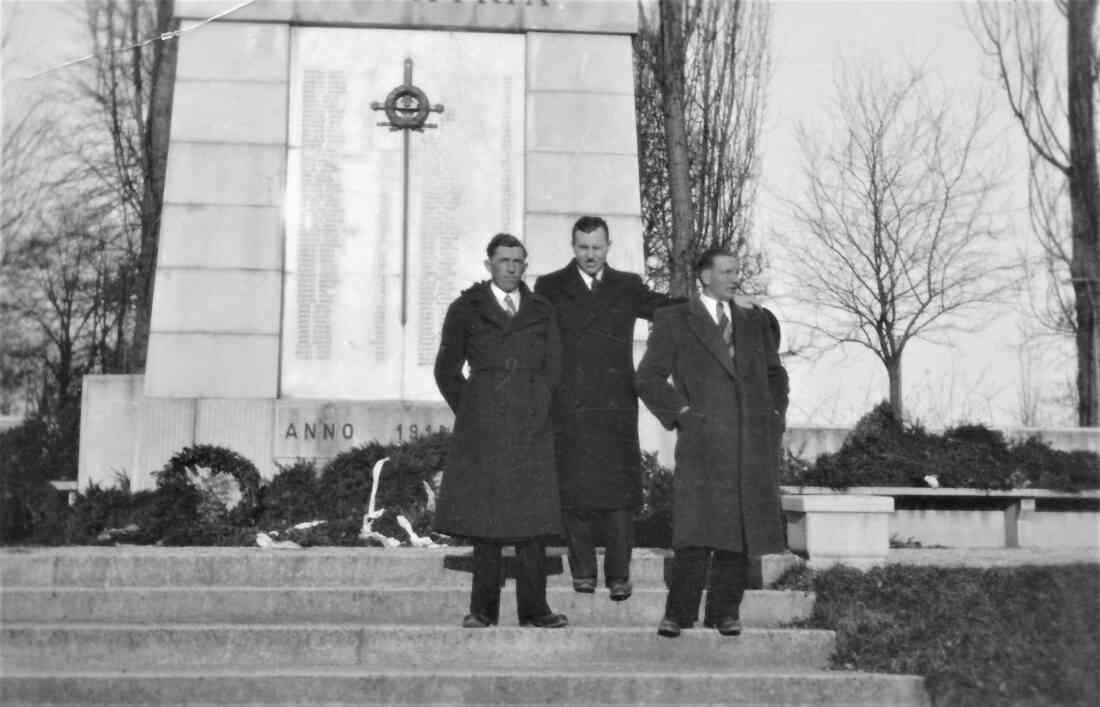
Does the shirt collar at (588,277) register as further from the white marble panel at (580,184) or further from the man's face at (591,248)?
the white marble panel at (580,184)

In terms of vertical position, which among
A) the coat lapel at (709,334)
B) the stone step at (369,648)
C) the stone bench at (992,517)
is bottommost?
the stone step at (369,648)

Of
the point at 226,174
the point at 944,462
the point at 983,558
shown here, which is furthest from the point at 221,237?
the point at 944,462

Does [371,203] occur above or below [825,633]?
above

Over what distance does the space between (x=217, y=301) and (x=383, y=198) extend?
1.47 meters

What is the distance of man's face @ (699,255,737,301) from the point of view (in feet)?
21.2

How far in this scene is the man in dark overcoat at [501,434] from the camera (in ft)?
20.8

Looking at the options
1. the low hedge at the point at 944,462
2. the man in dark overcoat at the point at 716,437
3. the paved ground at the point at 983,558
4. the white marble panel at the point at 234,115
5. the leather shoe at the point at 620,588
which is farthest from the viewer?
the low hedge at the point at 944,462

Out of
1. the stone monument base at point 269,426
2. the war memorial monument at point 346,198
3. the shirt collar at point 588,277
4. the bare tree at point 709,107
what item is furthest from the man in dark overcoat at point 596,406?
the bare tree at point 709,107

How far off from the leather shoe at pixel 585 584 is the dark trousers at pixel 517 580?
338 mm

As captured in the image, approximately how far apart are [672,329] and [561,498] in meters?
1.02

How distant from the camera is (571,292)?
23.1 ft

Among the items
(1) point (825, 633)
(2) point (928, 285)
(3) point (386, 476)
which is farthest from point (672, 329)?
(2) point (928, 285)

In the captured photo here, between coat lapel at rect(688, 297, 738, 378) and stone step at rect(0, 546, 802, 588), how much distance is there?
153 cm

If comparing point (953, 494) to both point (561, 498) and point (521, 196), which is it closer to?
point (521, 196)
